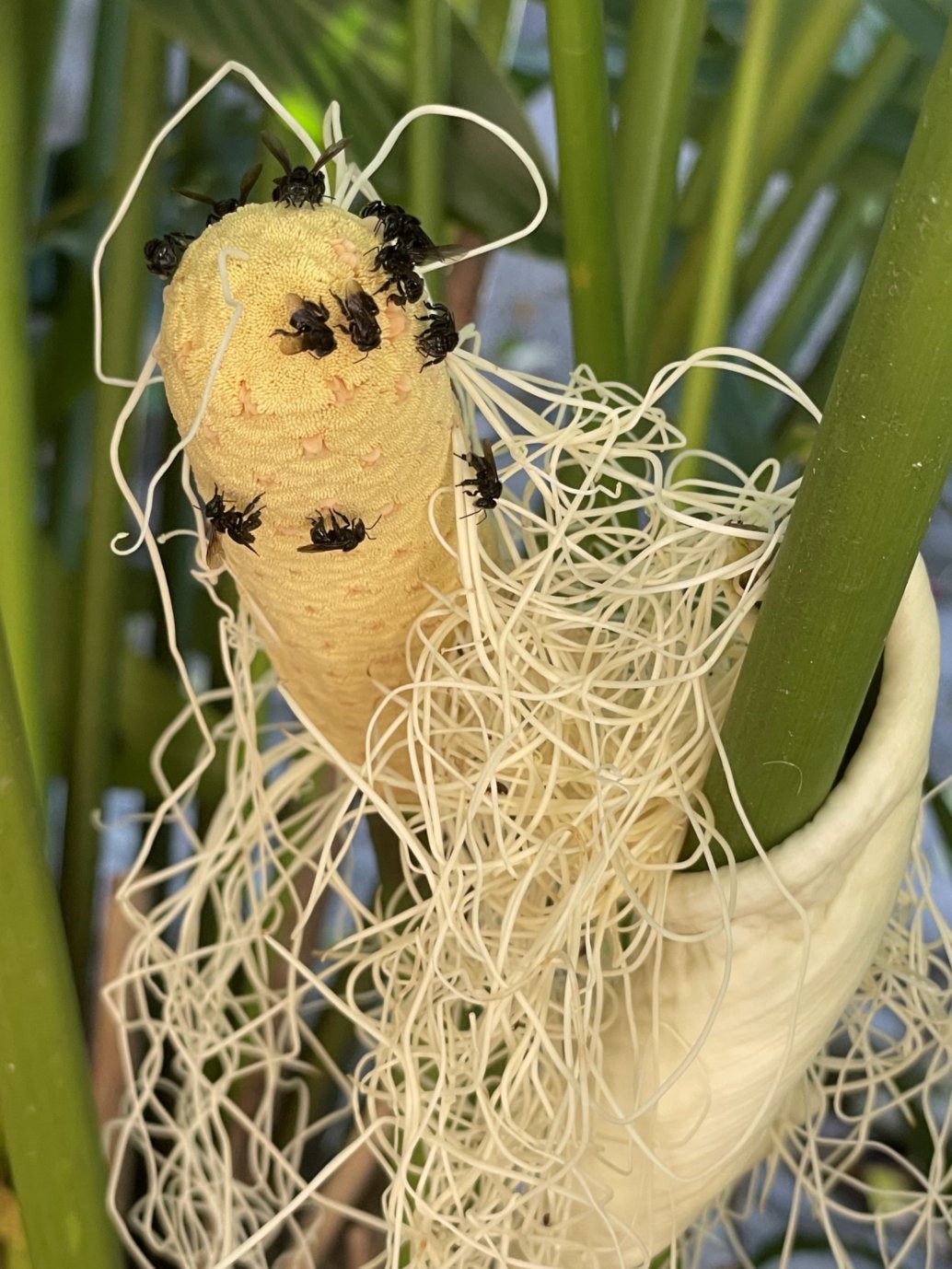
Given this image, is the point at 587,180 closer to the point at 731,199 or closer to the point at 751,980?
the point at 731,199

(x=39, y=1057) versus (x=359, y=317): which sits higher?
(x=359, y=317)

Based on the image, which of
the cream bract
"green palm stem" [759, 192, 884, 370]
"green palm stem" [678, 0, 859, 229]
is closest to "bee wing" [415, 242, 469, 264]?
the cream bract

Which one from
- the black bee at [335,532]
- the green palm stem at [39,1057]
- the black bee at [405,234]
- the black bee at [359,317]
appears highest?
the black bee at [405,234]

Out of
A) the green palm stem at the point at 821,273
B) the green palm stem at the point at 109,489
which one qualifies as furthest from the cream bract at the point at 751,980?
the green palm stem at the point at 821,273

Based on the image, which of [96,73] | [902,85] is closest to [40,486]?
[96,73]

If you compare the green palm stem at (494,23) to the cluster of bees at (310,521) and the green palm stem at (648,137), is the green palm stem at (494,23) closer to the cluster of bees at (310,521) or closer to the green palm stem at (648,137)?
the green palm stem at (648,137)

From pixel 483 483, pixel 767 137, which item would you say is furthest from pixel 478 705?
pixel 767 137
